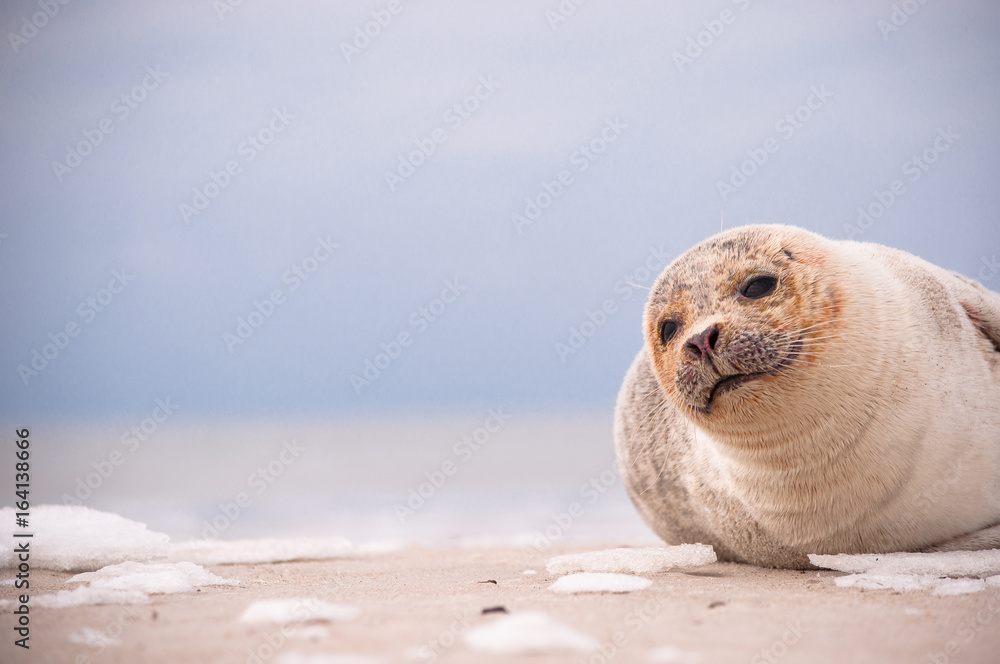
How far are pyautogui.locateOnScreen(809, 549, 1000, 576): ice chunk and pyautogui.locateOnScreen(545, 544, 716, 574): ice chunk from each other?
786mm

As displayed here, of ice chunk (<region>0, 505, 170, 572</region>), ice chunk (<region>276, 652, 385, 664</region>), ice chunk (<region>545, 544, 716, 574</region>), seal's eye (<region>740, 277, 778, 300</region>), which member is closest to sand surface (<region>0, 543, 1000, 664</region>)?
ice chunk (<region>276, 652, 385, 664</region>)

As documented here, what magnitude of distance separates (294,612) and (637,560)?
2047mm

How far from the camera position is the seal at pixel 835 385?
143 inches

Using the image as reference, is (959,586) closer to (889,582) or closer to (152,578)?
(889,582)

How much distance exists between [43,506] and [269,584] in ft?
6.72

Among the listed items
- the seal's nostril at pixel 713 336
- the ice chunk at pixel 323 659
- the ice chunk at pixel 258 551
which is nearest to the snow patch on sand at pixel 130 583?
the ice chunk at pixel 258 551

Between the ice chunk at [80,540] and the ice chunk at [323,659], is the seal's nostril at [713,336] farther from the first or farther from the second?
the ice chunk at [80,540]

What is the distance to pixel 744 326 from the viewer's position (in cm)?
360

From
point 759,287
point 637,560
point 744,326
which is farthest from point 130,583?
point 759,287

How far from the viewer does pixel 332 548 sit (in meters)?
5.70

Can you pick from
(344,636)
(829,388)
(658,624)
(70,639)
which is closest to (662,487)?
(829,388)

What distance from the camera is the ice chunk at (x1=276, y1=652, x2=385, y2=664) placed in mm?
2344

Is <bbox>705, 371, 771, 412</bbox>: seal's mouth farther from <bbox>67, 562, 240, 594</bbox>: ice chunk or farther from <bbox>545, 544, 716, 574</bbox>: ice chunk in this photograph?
<bbox>67, 562, 240, 594</bbox>: ice chunk

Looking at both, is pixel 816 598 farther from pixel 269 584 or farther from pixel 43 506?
pixel 43 506
